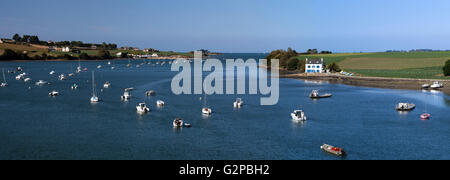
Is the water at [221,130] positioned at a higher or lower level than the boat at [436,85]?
lower

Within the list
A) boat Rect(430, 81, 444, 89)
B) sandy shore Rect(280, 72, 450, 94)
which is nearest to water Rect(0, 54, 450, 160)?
boat Rect(430, 81, 444, 89)

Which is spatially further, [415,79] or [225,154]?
[415,79]

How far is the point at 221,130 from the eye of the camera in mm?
52500

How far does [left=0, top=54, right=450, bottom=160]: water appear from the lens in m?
42.5

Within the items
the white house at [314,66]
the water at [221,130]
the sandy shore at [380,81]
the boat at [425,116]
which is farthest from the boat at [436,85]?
the white house at [314,66]

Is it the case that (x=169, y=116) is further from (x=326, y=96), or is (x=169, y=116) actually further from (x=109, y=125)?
(x=326, y=96)

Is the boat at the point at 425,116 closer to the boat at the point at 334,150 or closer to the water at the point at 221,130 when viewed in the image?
the water at the point at 221,130

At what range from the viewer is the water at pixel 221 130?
42531 mm

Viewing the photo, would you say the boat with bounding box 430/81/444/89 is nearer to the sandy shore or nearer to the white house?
the sandy shore

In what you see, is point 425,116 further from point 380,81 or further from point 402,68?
point 402,68

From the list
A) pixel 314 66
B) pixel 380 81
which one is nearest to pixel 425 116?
pixel 380 81

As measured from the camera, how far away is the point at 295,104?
75.1 meters
